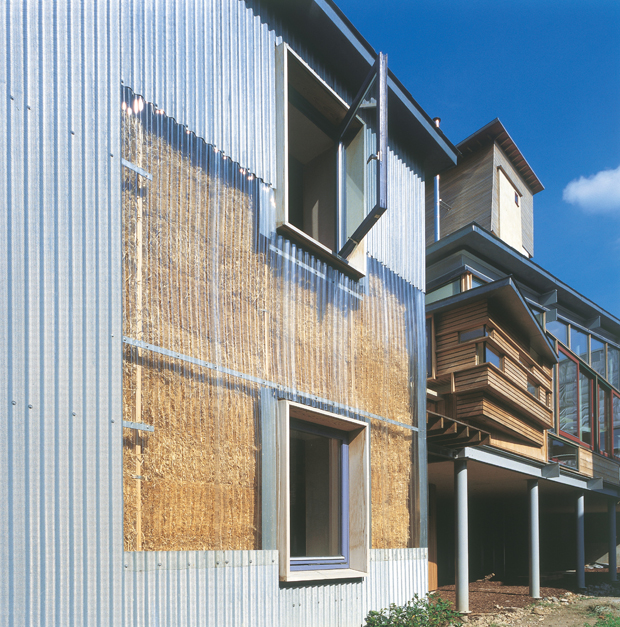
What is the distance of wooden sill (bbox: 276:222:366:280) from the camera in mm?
6793

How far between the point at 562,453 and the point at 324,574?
11.7 metres

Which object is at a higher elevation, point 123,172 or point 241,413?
point 123,172

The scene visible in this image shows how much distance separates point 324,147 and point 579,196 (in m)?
22.8

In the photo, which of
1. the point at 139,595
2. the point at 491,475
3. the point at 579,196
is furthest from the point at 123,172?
the point at 579,196

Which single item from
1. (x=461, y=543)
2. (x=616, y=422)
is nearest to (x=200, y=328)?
(x=461, y=543)

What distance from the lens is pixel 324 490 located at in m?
7.11

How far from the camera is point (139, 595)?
4.70 metres

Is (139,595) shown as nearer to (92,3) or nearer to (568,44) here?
(92,3)

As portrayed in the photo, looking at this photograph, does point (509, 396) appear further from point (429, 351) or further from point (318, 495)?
point (318, 495)

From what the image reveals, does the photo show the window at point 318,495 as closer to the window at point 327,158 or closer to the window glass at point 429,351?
the window at point 327,158

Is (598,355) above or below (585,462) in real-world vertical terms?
above

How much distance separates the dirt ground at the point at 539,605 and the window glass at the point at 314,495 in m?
4.58

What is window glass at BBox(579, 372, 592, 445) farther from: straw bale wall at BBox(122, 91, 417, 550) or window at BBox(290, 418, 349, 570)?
window at BBox(290, 418, 349, 570)

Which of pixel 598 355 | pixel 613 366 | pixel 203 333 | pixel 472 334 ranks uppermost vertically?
pixel 472 334
